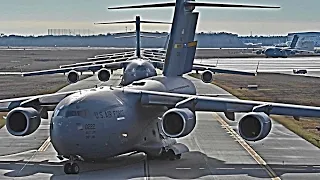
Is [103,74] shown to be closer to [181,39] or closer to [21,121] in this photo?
[181,39]

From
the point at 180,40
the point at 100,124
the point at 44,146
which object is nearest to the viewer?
the point at 100,124

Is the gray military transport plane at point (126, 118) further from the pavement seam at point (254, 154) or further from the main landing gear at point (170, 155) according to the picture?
the pavement seam at point (254, 154)

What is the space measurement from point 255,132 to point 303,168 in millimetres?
3040

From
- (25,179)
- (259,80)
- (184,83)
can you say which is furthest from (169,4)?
(259,80)

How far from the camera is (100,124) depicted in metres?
22.7

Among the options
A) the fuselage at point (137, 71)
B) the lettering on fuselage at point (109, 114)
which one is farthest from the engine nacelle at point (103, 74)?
the lettering on fuselage at point (109, 114)

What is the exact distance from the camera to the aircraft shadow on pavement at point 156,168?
2320 centimetres

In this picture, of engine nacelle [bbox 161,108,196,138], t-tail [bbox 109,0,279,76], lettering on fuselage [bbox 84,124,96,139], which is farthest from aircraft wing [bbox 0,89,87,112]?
t-tail [bbox 109,0,279,76]

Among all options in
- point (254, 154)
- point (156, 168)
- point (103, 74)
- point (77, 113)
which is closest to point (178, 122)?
point (156, 168)

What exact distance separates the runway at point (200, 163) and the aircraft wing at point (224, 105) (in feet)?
7.58

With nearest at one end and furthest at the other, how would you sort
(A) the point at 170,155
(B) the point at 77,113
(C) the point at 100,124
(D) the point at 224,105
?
(B) the point at 77,113
(C) the point at 100,124
(D) the point at 224,105
(A) the point at 170,155

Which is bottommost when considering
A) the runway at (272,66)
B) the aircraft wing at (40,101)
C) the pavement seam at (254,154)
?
the runway at (272,66)

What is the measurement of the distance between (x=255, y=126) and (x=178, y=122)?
9.60 ft

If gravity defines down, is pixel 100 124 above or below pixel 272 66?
above
